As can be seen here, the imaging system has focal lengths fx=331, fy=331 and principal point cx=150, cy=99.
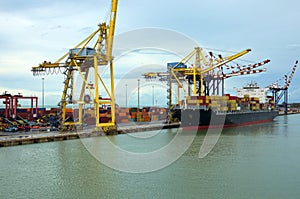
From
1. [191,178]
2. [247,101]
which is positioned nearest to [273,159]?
[191,178]

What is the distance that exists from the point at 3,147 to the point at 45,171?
249 inches

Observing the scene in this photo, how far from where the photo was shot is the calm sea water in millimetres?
11156

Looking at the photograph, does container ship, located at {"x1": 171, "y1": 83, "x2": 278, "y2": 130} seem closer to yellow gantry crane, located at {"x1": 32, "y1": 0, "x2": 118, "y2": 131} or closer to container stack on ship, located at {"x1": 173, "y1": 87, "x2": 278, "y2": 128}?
container stack on ship, located at {"x1": 173, "y1": 87, "x2": 278, "y2": 128}

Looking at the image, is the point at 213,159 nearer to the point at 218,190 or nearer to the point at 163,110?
the point at 218,190

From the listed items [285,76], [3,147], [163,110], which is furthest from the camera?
[285,76]

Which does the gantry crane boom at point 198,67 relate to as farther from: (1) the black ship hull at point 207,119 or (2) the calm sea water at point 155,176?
(2) the calm sea water at point 155,176

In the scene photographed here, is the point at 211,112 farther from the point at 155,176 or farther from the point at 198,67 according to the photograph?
the point at 155,176

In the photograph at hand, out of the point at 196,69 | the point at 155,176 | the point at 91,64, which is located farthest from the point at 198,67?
the point at 155,176

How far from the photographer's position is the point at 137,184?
1216 cm

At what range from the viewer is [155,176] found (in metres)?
13.3

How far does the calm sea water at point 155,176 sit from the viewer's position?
11156 millimetres

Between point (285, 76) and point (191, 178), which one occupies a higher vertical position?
point (285, 76)

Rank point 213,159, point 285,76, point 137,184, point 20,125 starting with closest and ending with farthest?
point 137,184 < point 213,159 < point 20,125 < point 285,76

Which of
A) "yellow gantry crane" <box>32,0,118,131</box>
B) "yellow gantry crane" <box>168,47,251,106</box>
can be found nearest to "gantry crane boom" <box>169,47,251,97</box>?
"yellow gantry crane" <box>168,47,251,106</box>
